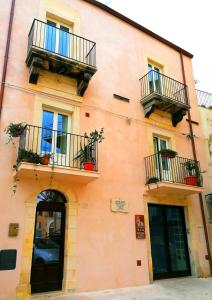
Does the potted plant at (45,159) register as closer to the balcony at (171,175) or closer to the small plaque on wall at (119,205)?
the small plaque on wall at (119,205)

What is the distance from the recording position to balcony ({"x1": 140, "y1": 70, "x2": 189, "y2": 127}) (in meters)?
10.4

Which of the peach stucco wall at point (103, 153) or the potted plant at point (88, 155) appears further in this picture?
the potted plant at point (88, 155)

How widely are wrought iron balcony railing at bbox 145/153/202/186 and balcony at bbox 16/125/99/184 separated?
236cm

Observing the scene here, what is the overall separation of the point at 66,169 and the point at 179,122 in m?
6.42

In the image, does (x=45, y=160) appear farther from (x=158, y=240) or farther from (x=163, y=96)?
(x=163, y=96)

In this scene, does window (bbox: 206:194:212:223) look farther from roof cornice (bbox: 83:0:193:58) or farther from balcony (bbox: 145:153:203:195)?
roof cornice (bbox: 83:0:193:58)

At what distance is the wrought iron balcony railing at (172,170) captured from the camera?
9773 millimetres

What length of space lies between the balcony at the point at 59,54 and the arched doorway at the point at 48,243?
3626mm

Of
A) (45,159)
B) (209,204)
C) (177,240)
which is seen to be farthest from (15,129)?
(209,204)

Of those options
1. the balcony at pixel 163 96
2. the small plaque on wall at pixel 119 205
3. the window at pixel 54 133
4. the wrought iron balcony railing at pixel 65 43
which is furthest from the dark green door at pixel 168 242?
the wrought iron balcony railing at pixel 65 43

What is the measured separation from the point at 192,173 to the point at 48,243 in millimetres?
6016

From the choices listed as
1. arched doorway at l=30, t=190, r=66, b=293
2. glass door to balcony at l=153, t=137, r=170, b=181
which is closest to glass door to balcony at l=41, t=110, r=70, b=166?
arched doorway at l=30, t=190, r=66, b=293

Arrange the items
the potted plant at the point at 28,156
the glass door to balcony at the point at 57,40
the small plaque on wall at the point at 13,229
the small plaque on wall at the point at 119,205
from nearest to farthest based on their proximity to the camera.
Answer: the small plaque on wall at the point at 13,229 → the potted plant at the point at 28,156 → the small plaque on wall at the point at 119,205 → the glass door to balcony at the point at 57,40

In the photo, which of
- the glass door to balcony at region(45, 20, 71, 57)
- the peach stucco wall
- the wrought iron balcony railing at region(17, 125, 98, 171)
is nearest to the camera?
the peach stucco wall
